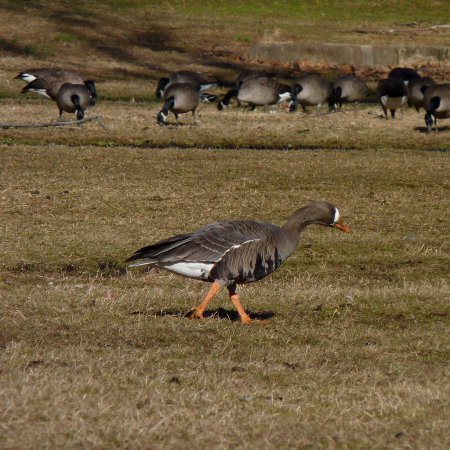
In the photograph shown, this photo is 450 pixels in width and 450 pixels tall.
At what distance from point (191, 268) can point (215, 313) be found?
3.06 ft

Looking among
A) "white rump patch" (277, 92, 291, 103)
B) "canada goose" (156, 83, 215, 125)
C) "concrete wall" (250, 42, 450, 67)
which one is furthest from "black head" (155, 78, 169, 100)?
"concrete wall" (250, 42, 450, 67)

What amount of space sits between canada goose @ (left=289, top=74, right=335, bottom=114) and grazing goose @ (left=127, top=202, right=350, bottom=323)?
17.3 m

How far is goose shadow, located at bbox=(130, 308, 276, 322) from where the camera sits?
9375mm

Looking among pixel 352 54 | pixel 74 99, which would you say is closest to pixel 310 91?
pixel 74 99

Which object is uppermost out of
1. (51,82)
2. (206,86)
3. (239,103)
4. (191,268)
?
(191,268)

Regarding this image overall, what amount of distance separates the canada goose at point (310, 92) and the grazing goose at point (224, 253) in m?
17.3

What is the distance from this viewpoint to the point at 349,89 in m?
27.8

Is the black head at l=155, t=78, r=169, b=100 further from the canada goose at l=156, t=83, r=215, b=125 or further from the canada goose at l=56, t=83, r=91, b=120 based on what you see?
the canada goose at l=56, t=83, r=91, b=120

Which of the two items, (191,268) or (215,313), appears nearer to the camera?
(191,268)

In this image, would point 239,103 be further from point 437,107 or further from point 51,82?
point 437,107

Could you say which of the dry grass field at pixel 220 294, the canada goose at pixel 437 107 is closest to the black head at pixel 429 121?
the canada goose at pixel 437 107

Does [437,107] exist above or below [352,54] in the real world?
above

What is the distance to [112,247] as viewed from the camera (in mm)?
12734

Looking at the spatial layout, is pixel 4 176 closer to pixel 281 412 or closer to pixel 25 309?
pixel 25 309
